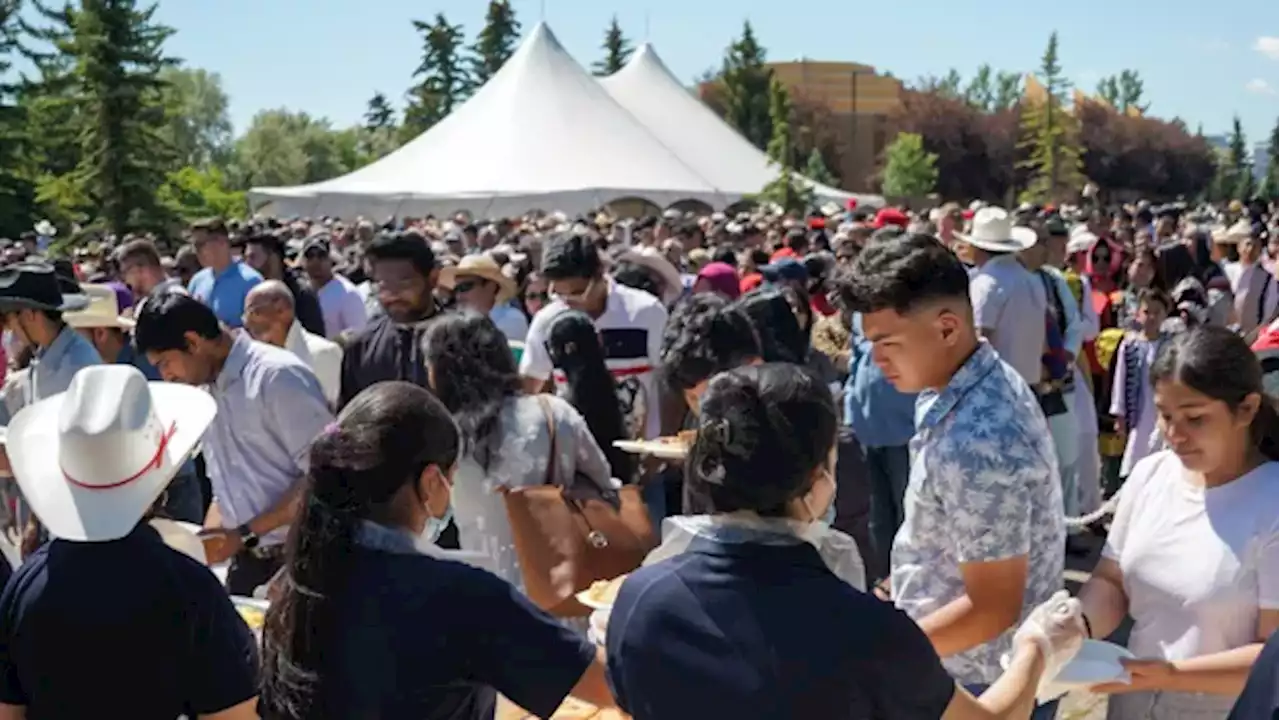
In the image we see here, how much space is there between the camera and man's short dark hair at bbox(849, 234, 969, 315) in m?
2.46

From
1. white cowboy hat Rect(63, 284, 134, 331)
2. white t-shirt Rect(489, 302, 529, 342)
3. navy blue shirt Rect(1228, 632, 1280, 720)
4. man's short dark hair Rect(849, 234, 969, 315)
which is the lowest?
white t-shirt Rect(489, 302, 529, 342)

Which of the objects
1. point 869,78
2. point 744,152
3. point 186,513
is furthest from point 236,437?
point 869,78

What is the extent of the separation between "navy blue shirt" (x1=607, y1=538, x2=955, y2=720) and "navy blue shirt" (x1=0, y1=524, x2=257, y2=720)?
0.87 metres

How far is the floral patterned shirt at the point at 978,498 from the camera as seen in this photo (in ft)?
7.97

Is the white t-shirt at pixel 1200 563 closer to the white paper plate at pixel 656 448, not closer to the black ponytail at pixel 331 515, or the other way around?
the black ponytail at pixel 331 515

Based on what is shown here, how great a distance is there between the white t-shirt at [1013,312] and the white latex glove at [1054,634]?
4.37 metres

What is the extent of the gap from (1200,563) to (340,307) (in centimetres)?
700

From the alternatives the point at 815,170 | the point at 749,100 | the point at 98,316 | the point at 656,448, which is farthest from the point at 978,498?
the point at 749,100

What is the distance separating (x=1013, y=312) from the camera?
21.4ft

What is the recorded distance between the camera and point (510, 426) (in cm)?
395

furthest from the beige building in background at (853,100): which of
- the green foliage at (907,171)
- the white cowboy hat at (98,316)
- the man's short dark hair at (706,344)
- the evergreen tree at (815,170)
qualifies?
the man's short dark hair at (706,344)

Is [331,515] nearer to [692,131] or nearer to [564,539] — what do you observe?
[564,539]

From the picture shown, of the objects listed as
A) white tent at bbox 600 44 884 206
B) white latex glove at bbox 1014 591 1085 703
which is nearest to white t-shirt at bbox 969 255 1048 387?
white latex glove at bbox 1014 591 1085 703

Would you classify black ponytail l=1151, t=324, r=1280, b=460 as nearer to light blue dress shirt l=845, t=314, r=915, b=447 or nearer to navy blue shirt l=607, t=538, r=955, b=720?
navy blue shirt l=607, t=538, r=955, b=720
